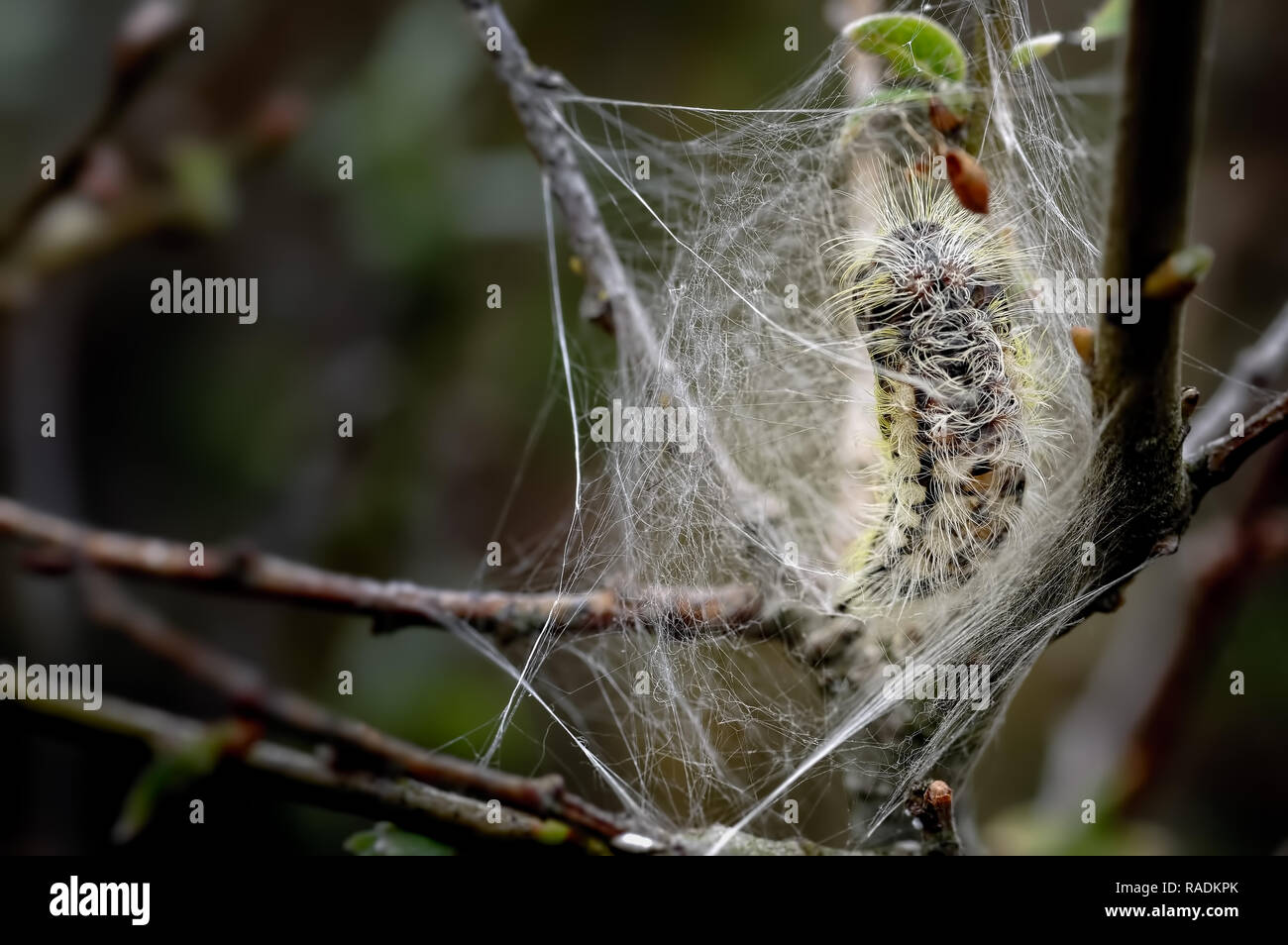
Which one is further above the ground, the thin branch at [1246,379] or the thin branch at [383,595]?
the thin branch at [1246,379]

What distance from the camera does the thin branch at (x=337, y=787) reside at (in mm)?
1187

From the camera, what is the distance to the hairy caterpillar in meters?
1.54

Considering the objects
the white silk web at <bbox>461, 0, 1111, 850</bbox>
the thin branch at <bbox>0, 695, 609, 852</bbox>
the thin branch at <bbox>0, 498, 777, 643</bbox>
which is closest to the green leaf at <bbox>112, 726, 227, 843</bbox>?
the thin branch at <bbox>0, 695, 609, 852</bbox>

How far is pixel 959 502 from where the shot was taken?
1574 millimetres

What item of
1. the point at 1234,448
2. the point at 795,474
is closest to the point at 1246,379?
the point at 1234,448

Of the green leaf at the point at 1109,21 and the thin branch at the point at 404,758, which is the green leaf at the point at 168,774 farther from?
the green leaf at the point at 1109,21

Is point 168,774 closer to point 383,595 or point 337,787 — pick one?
point 337,787

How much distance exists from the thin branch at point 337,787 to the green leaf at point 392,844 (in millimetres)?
52

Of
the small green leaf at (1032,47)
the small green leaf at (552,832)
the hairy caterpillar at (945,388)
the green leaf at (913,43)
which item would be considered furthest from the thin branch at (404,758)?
the small green leaf at (1032,47)

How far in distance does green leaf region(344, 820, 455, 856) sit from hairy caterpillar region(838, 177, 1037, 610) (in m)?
0.86

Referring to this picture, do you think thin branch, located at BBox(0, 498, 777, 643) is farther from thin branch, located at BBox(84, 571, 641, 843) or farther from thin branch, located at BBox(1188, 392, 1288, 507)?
thin branch, located at BBox(1188, 392, 1288, 507)

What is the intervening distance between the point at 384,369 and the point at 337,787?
2404 millimetres
